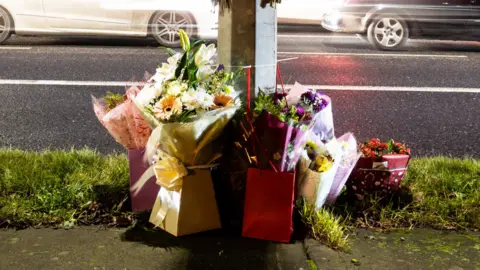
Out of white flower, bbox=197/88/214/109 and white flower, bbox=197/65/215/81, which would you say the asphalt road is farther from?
white flower, bbox=197/88/214/109

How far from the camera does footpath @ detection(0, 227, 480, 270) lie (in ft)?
10.1

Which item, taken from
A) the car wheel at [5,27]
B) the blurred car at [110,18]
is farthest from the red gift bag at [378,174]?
the car wheel at [5,27]

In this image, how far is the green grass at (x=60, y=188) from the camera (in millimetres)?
3508

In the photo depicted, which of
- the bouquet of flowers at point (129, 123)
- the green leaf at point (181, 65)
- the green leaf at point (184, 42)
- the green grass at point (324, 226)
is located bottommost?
the green grass at point (324, 226)

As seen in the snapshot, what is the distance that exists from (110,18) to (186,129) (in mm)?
6517

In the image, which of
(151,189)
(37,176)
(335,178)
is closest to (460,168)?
(335,178)

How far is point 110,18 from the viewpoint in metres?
9.18

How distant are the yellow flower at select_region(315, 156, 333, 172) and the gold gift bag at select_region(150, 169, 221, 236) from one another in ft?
1.87

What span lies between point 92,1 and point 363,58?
12.8 feet

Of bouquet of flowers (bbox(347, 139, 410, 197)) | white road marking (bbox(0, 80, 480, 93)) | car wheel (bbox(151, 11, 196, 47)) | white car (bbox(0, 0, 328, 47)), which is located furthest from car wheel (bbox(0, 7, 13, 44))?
bouquet of flowers (bbox(347, 139, 410, 197))

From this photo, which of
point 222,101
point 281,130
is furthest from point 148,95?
point 281,130

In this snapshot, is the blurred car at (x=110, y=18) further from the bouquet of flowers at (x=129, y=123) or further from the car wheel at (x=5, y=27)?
the bouquet of flowers at (x=129, y=123)

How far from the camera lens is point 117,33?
367 inches

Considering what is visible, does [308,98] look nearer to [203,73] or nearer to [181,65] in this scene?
[203,73]
